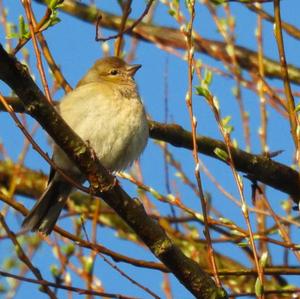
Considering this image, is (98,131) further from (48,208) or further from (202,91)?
(202,91)

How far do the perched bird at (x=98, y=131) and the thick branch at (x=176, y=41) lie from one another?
1214mm

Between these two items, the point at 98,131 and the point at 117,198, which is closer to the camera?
the point at 117,198

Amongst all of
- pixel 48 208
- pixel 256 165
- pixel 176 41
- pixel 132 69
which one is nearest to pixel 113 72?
pixel 132 69

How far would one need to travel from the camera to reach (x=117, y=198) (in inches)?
138

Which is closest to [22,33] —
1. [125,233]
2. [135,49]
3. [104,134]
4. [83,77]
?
[104,134]

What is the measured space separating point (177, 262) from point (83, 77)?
2.76 metres

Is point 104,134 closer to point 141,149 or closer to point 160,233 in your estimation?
point 141,149

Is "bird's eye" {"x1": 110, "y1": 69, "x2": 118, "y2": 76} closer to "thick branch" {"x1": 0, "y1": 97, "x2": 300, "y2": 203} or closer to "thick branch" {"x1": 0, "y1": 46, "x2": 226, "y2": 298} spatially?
"thick branch" {"x1": 0, "y1": 97, "x2": 300, "y2": 203}

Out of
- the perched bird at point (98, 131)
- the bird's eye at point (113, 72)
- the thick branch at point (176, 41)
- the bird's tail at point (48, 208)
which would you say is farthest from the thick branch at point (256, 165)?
the thick branch at point (176, 41)

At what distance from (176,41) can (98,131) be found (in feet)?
6.75

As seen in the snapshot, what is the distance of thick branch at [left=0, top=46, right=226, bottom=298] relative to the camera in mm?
3131

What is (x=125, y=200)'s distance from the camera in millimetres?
3520

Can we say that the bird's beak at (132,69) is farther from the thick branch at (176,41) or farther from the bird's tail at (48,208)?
the bird's tail at (48,208)

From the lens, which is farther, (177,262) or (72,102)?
(72,102)
